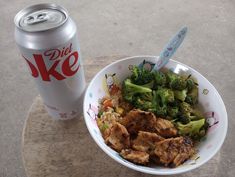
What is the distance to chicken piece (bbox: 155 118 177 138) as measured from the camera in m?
0.63

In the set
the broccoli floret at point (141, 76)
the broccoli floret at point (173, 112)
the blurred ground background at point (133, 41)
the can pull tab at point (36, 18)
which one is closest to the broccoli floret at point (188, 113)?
the broccoli floret at point (173, 112)

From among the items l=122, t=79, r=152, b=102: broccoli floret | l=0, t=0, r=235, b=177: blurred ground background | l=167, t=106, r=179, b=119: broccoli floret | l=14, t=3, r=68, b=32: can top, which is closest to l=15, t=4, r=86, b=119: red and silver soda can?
l=14, t=3, r=68, b=32: can top

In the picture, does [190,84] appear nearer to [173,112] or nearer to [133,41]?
[173,112]

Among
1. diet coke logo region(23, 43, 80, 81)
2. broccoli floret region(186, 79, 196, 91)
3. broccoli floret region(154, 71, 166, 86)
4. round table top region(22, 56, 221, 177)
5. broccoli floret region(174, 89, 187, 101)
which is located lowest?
round table top region(22, 56, 221, 177)

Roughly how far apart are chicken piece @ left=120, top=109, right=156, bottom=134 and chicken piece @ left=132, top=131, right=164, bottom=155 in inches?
1.0

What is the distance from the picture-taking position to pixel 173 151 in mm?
581

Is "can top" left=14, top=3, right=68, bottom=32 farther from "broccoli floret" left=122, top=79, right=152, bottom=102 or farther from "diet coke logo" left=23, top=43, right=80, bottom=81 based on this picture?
"broccoli floret" left=122, top=79, right=152, bottom=102

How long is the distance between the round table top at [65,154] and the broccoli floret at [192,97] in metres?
0.15

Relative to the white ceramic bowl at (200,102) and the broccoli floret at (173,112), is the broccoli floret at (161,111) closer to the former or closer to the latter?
the broccoli floret at (173,112)

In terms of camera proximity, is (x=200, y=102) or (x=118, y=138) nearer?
(x=118, y=138)

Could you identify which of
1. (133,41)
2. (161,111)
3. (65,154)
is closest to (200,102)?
(161,111)

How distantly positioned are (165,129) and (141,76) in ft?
0.58

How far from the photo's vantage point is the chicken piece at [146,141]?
1.97ft

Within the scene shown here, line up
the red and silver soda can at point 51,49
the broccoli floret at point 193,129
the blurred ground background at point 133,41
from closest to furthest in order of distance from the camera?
the red and silver soda can at point 51,49 → the broccoli floret at point 193,129 → the blurred ground background at point 133,41
